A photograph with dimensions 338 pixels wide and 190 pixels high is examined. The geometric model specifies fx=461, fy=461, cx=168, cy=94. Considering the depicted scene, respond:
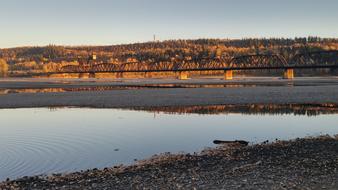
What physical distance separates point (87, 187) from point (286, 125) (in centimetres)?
1977

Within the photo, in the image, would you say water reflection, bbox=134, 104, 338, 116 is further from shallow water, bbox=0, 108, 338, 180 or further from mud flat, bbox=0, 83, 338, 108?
mud flat, bbox=0, 83, 338, 108

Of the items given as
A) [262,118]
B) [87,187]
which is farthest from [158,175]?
[262,118]

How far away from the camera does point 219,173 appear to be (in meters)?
15.1

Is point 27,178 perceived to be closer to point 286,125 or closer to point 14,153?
point 14,153

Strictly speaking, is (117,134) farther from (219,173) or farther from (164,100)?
(164,100)

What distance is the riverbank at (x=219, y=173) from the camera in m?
13.5

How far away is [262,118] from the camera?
35.2 metres

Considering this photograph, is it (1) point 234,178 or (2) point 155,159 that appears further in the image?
(2) point 155,159

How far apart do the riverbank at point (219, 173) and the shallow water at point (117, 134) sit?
2.07 metres

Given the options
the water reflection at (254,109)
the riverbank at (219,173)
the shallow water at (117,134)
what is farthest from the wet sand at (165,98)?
the riverbank at (219,173)

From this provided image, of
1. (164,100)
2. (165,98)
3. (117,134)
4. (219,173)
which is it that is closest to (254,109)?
(164,100)

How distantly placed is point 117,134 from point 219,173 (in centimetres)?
1274

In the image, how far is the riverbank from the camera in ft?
44.3

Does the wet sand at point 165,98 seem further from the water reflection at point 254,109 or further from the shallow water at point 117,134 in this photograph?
the shallow water at point 117,134
